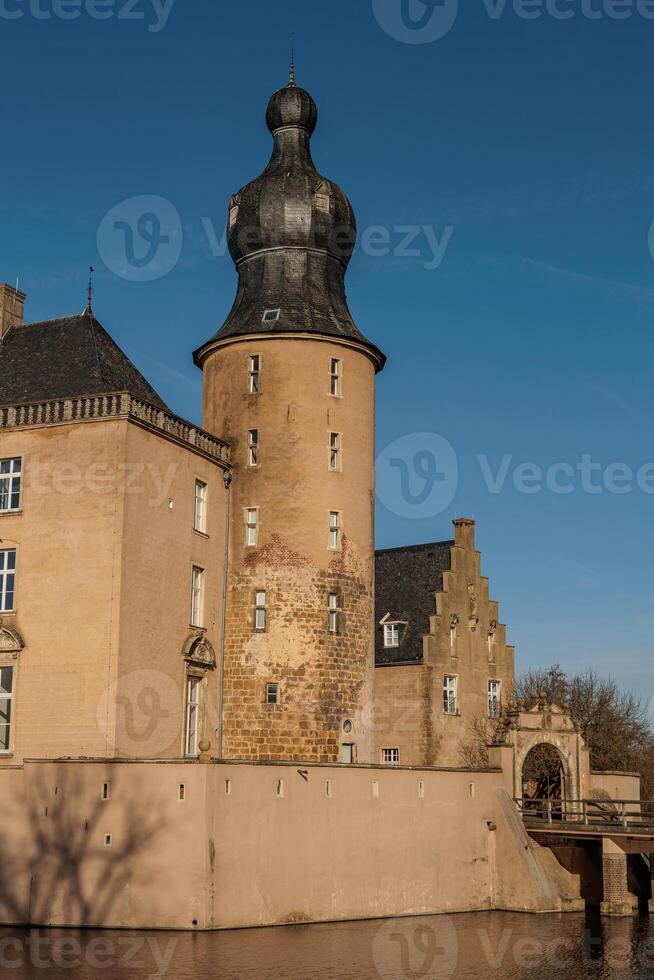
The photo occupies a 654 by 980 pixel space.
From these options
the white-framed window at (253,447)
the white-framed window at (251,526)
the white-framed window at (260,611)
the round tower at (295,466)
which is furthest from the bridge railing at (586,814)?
the white-framed window at (253,447)

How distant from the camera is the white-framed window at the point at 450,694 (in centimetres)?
4584

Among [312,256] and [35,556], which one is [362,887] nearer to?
[35,556]

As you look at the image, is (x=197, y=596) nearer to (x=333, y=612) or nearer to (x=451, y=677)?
(x=333, y=612)

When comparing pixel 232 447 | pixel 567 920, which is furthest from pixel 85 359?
pixel 567 920

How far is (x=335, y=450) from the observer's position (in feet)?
128

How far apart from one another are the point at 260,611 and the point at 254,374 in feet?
23.6

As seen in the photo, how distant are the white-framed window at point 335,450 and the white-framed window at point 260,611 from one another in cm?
441

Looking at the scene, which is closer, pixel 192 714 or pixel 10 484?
pixel 10 484

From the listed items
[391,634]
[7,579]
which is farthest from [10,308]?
[391,634]

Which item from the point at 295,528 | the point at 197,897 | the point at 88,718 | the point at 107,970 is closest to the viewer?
the point at 107,970

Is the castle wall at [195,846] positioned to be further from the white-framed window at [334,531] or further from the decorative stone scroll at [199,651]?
the white-framed window at [334,531]

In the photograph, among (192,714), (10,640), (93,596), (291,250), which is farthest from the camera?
(291,250)

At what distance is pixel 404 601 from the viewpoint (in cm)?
4769

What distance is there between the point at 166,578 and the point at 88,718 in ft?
15.4
